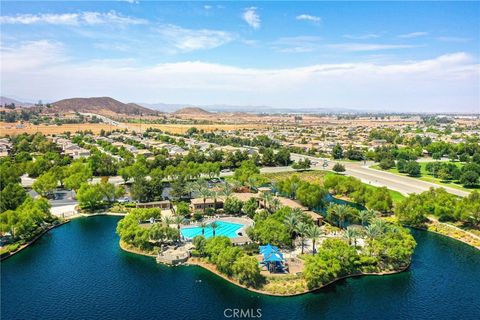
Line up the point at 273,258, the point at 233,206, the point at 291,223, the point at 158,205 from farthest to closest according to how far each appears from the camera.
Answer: the point at 158,205, the point at 233,206, the point at 291,223, the point at 273,258

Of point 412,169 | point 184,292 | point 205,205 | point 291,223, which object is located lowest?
point 184,292

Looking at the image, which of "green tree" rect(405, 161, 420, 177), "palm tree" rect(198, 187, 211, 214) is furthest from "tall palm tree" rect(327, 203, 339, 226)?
"green tree" rect(405, 161, 420, 177)

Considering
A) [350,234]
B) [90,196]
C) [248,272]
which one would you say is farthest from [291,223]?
[90,196]

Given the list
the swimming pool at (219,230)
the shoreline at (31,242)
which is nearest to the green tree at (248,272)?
the swimming pool at (219,230)

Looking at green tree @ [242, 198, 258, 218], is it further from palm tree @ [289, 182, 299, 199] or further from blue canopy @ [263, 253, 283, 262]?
blue canopy @ [263, 253, 283, 262]

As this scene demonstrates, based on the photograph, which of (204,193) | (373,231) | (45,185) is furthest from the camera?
(45,185)

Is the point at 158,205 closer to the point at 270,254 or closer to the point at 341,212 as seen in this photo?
the point at 270,254
